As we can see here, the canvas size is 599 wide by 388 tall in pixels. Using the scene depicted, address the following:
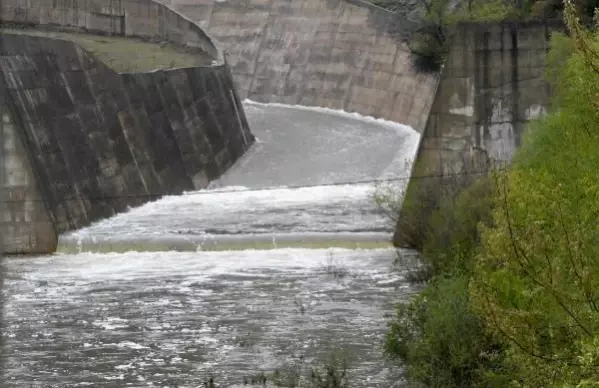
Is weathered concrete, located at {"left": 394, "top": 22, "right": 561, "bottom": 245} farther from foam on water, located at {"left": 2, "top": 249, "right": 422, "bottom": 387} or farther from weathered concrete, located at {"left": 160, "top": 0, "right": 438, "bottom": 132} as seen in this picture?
weathered concrete, located at {"left": 160, "top": 0, "right": 438, "bottom": 132}

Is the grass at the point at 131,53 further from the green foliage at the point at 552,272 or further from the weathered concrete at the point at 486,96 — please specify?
the green foliage at the point at 552,272

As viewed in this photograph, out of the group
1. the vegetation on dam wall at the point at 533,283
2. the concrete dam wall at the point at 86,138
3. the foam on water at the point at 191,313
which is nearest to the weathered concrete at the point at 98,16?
the concrete dam wall at the point at 86,138

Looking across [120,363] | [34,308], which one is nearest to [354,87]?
[34,308]

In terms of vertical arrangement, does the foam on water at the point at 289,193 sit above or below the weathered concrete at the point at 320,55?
below

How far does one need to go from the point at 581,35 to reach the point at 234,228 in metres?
23.3

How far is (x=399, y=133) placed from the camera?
175 feet

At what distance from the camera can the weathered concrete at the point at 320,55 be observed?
5647cm

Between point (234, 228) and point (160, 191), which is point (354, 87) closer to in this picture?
point (160, 191)

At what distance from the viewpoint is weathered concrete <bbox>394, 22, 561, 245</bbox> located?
118 ft

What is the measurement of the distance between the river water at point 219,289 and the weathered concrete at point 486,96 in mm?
2182

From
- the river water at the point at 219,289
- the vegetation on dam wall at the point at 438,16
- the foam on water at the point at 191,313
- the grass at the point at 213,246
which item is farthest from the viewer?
the vegetation on dam wall at the point at 438,16

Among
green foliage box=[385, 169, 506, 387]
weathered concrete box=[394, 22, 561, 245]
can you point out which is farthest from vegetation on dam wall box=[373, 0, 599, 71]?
green foliage box=[385, 169, 506, 387]

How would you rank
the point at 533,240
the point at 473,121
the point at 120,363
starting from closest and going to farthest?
the point at 533,240
the point at 120,363
the point at 473,121

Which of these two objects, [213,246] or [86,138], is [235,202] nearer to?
[86,138]
